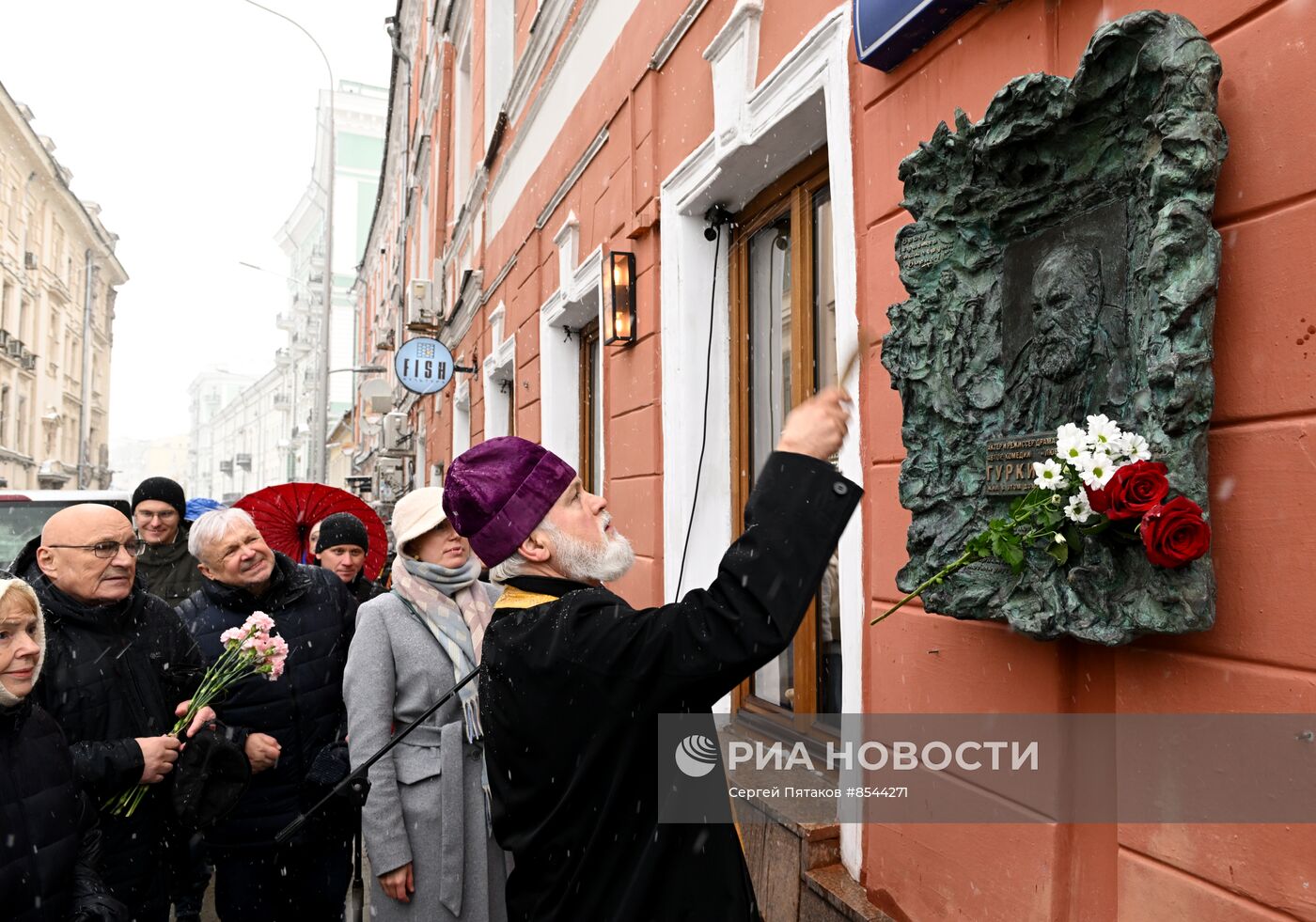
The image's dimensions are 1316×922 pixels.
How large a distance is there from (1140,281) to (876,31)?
51.9 inches

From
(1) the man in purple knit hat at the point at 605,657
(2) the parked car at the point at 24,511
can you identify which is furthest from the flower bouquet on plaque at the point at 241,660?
(2) the parked car at the point at 24,511

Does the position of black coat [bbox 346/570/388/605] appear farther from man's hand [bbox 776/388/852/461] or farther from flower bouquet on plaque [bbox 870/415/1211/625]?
man's hand [bbox 776/388/852/461]

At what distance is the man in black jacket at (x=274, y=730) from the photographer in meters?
3.38

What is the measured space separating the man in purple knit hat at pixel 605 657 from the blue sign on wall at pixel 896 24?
1.52 m

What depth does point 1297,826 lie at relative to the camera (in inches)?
64.9

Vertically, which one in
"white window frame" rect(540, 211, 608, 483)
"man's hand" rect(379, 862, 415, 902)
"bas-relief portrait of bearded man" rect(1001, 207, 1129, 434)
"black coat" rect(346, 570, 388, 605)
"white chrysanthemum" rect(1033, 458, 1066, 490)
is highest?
"white window frame" rect(540, 211, 608, 483)

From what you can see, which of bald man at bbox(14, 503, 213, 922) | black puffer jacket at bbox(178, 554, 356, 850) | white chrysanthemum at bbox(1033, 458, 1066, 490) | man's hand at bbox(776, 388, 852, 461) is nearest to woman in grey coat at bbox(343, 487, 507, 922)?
black puffer jacket at bbox(178, 554, 356, 850)

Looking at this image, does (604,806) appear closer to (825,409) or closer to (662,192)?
(825,409)

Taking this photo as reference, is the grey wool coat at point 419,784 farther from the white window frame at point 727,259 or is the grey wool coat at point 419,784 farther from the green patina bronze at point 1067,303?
the green patina bronze at point 1067,303

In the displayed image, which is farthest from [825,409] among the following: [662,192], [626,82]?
[626,82]

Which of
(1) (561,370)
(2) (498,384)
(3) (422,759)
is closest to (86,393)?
(2) (498,384)

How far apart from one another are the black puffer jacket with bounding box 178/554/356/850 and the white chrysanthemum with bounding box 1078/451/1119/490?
2.61 m

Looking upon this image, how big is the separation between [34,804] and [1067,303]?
101 inches

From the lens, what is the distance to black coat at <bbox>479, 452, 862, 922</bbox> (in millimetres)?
1538
